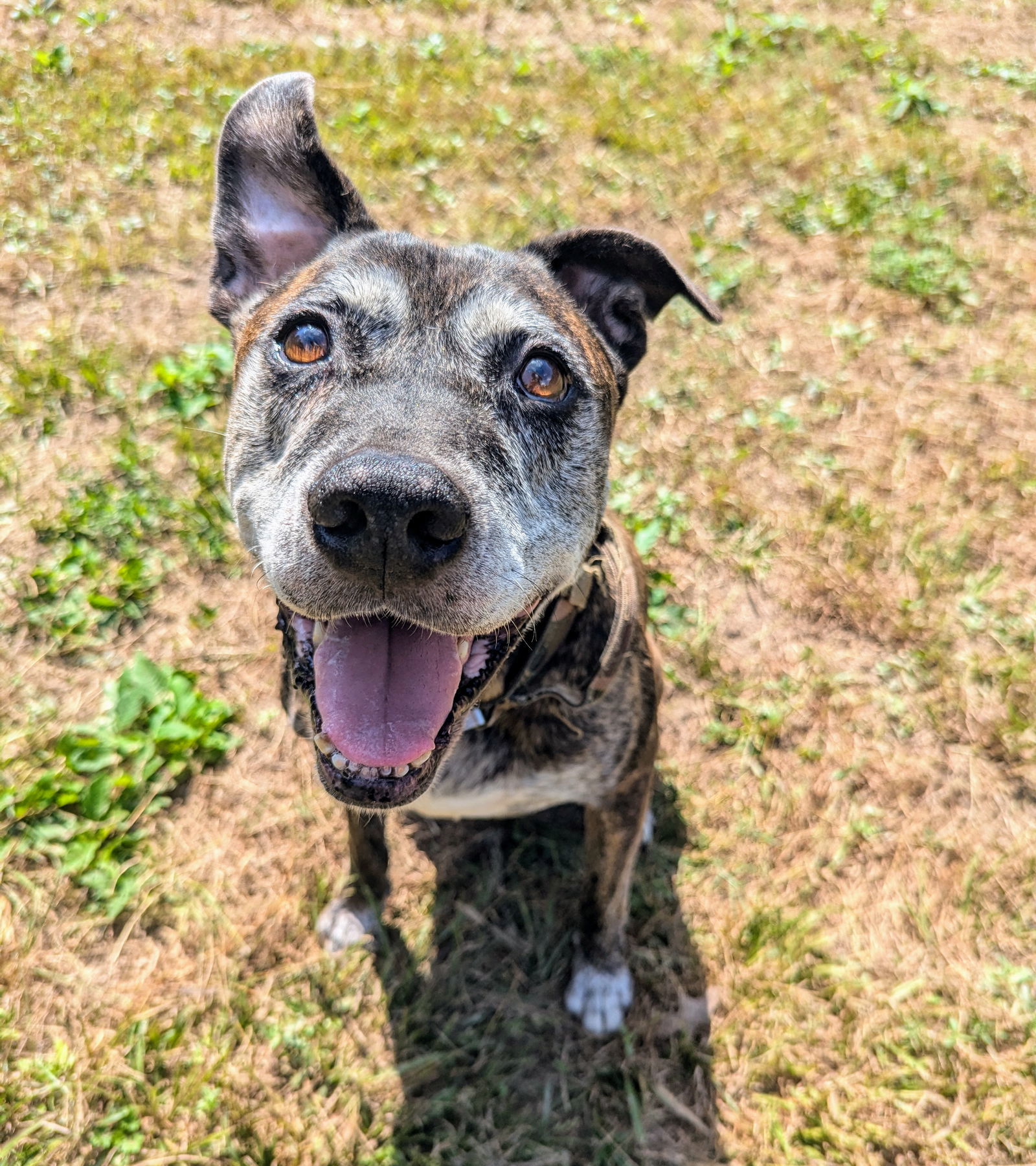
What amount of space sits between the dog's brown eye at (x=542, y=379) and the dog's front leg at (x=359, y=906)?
1.96 meters

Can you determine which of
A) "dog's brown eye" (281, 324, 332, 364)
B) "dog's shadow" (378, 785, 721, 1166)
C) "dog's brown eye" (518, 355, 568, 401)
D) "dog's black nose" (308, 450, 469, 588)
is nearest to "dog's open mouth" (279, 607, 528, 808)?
"dog's black nose" (308, 450, 469, 588)

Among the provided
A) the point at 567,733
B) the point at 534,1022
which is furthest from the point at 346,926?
the point at 567,733

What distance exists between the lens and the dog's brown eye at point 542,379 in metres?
2.61

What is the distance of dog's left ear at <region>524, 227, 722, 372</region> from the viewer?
2916 mm

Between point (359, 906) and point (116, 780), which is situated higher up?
point (116, 780)

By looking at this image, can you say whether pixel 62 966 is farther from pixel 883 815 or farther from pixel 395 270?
pixel 883 815

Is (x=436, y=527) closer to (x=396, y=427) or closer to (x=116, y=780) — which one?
(x=396, y=427)

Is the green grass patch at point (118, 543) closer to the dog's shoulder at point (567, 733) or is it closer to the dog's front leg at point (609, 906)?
the dog's shoulder at point (567, 733)

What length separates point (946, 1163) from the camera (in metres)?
3.28

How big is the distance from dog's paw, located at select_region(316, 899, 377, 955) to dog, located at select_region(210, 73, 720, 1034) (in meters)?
0.49

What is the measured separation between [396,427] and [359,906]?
2.42m

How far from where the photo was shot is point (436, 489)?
76.1 inches

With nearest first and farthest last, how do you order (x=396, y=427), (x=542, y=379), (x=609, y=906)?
1. (x=396, y=427)
2. (x=542, y=379)
3. (x=609, y=906)

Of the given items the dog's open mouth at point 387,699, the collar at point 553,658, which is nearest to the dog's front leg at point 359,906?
the collar at point 553,658
